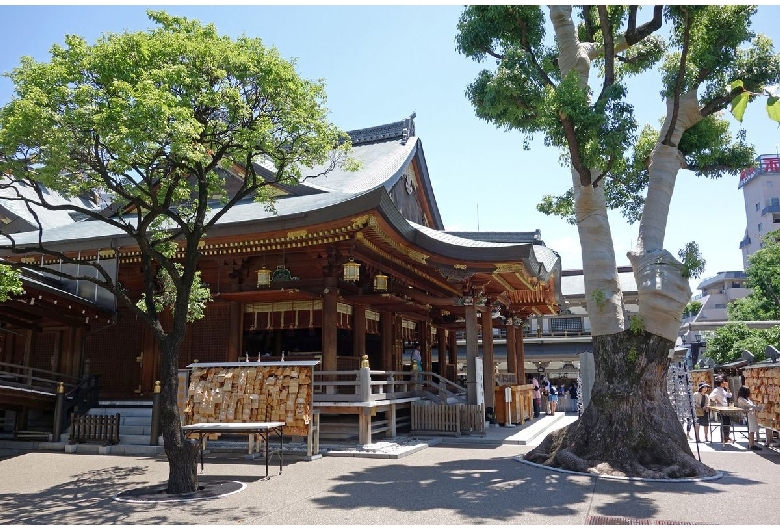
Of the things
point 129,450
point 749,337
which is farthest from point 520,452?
point 749,337

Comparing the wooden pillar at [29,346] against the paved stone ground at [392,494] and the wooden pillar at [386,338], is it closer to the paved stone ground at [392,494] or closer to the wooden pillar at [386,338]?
the paved stone ground at [392,494]

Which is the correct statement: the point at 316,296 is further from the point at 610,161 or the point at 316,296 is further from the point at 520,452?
the point at 610,161

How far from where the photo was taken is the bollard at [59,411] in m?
13.0

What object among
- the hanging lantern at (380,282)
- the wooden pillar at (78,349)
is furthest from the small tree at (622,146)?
the wooden pillar at (78,349)

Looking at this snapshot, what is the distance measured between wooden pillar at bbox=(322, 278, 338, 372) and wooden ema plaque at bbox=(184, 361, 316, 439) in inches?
116

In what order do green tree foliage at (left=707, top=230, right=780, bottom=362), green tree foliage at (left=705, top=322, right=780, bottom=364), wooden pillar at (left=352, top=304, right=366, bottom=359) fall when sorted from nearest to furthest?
wooden pillar at (left=352, top=304, right=366, bottom=359) → green tree foliage at (left=705, top=322, right=780, bottom=364) → green tree foliage at (left=707, top=230, right=780, bottom=362)

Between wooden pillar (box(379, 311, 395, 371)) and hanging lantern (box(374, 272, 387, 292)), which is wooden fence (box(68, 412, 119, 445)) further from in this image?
wooden pillar (box(379, 311, 395, 371))

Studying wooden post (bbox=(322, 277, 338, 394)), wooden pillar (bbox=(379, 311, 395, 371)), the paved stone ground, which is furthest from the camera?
wooden pillar (bbox=(379, 311, 395, 371))

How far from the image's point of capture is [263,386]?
1060 centimetres

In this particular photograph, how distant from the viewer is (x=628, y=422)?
30.8 ft

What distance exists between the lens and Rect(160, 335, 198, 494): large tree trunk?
771 cm

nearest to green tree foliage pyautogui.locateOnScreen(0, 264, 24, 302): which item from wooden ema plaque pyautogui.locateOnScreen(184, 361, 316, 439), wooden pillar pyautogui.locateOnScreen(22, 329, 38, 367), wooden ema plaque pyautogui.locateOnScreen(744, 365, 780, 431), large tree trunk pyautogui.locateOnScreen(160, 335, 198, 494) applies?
large tree trunk pyautogui.locateOnScreen(160, 335, 198, 494)

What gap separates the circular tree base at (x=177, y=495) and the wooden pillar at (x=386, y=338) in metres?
9.32

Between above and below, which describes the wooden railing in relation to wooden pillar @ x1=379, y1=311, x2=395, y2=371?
below
